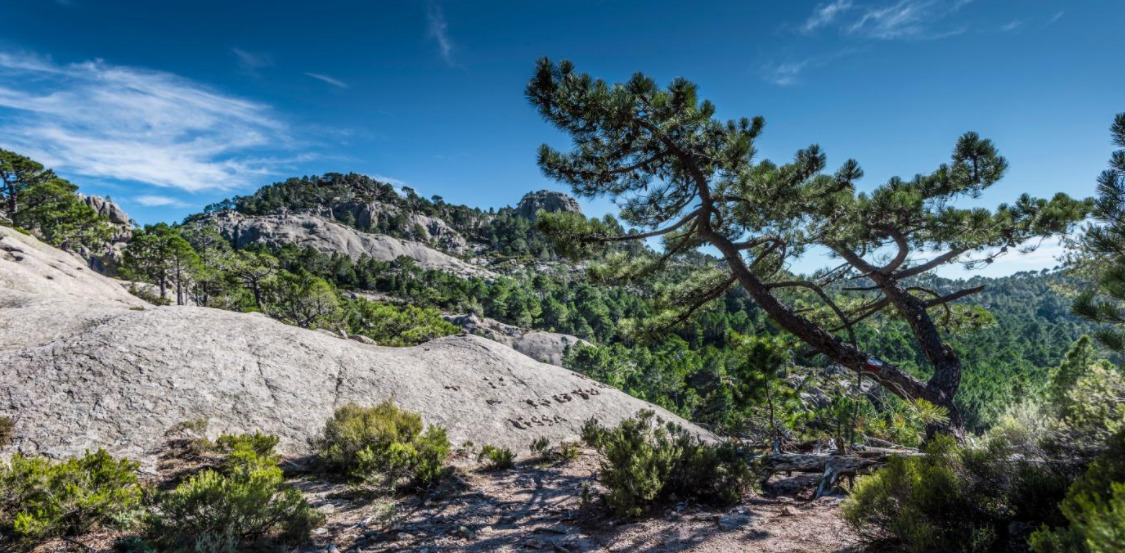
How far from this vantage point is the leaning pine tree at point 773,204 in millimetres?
6078

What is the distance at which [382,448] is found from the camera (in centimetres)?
607

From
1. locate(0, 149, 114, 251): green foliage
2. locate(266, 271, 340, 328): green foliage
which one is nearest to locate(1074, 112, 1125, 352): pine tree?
locate(266, 271, 340, 328): green foliage

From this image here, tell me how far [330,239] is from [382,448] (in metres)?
122

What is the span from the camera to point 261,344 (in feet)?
29.8

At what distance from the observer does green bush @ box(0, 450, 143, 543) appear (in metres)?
3.93

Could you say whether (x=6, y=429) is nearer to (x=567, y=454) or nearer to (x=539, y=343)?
(x=567, y=454)

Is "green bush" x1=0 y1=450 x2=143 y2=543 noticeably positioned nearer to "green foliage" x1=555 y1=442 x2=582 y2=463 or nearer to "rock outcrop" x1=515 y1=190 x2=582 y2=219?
"green foliage" x1=555 y1=442 x2=582 y2=463

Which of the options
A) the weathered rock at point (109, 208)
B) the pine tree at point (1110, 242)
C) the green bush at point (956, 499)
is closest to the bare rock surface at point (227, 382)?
the green bush at point (956, 499)

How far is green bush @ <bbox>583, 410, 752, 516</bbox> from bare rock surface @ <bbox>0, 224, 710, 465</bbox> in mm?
4361

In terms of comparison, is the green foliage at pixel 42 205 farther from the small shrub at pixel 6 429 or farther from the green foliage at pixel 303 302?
the small shrub at pixel 6 429

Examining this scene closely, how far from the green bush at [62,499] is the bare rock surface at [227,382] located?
193 cm

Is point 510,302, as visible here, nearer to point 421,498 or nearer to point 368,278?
point 368,278

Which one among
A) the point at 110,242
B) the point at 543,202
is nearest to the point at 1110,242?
the point at 110,242

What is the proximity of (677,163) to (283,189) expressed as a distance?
179 metres
